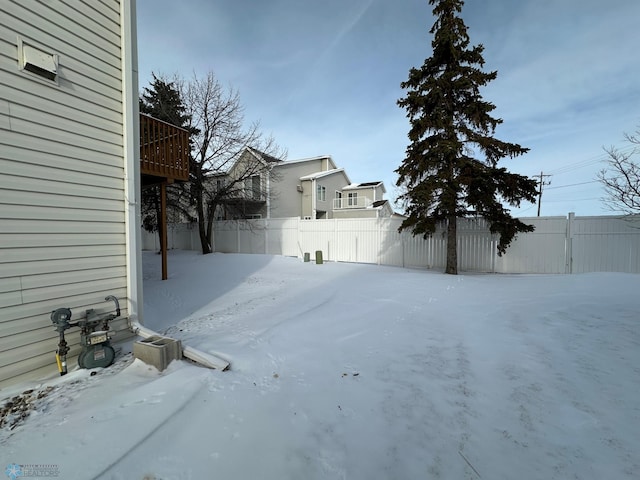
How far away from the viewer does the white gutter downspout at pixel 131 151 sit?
371cm

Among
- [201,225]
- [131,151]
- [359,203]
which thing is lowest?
[201,225]

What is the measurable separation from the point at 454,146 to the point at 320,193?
14.7 metres

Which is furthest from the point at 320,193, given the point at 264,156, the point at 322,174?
the point at 264,156

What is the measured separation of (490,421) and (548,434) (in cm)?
36

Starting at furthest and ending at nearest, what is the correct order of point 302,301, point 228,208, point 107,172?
1. point 228,208
2. point 302,301
3. point 107,172

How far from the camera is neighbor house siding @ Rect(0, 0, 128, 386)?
273 centimetres

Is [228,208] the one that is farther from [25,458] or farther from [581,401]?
[581,401]

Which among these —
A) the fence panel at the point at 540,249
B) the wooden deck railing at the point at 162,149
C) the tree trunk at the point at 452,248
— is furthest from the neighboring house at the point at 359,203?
the wooden deck railing at the point at 162,149

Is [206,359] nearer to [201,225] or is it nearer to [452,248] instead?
[452,248]

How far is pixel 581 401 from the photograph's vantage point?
232 centimetres

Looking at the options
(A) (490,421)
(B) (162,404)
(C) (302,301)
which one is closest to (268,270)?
(C) (302,301)

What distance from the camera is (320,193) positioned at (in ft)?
71.3

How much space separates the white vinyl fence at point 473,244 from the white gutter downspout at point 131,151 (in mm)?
8080

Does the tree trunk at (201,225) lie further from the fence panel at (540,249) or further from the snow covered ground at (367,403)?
the fence panel at (540,249)
